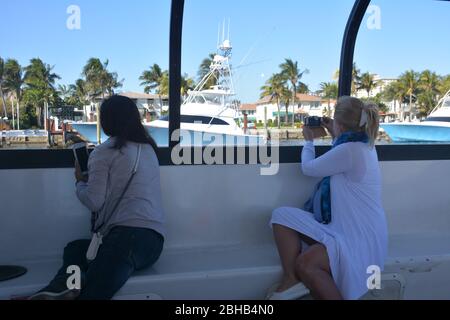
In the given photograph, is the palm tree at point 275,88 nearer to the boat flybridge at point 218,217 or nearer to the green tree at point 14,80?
the boat flybridge at point 218,217

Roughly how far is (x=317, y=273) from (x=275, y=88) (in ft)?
5.59

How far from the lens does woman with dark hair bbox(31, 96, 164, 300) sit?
2404 millimetres

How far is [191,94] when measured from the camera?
3.40 meters

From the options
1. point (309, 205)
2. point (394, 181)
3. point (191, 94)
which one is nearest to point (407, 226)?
point (394, 181)

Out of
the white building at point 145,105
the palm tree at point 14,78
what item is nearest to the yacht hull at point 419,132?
the white building at point 145,105

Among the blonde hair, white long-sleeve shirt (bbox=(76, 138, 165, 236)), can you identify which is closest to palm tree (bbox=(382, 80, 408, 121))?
the blonde hair

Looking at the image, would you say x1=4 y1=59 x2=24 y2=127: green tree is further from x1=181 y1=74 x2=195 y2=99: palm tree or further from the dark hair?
x1=181 y1=74 x2=195 y2=99: palm tree

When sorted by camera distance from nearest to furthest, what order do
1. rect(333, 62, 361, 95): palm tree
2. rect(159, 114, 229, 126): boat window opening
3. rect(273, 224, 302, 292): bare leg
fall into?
rect(273, 224, 302, 292): bare leg
rect(159, 114, 229, 126): boat window opening
rect(333, 62, 361, 95): palm tree

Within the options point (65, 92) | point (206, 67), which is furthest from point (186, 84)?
point (65, 92)

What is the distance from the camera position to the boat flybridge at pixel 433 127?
3.94 metres

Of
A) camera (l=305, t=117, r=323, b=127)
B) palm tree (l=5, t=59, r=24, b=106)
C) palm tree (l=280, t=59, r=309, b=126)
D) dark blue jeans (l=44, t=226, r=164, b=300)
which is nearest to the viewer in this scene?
dark blue jeans (l=44, t=226, r=164, b=300)

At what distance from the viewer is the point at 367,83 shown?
3771 mm

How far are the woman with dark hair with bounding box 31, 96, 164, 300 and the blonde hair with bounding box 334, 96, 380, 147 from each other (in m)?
1.23

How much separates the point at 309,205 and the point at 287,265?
0.58 meters
